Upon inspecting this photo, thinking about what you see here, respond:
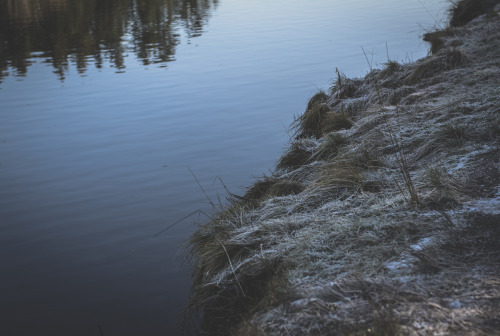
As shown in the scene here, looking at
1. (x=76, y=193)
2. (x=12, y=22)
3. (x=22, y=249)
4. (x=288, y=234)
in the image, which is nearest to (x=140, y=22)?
(x=12, y=22)

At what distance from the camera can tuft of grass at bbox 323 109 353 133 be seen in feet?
26.5

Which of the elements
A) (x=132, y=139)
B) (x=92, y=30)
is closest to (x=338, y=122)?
(x=132, y=139)

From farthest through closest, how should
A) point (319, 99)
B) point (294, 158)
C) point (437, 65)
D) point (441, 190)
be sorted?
point (319, 99), point (437, 65), point (294, 158), point (441, 190)

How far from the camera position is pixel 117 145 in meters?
9.28

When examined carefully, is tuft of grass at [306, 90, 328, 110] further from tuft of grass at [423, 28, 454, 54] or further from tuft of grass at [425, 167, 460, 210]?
tuft of grass at [425, 167, 460, 210]

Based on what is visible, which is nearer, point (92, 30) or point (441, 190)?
point (441, 190)

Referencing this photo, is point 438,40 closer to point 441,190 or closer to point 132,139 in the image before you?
point 132,139

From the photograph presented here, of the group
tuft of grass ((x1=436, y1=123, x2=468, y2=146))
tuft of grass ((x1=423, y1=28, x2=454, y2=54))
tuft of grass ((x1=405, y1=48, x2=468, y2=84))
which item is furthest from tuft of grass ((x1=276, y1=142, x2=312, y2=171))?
tuft of grass ((x1=423, y1=28, x2=454, y2=54))

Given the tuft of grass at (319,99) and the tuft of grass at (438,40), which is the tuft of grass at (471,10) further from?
the tuft of grass at (319,99)

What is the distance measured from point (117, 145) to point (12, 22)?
20.8 meters

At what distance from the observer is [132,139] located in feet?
31.4

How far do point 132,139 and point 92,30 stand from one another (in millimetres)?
15997

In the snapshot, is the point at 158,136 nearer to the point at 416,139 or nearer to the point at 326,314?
the point at 416,139

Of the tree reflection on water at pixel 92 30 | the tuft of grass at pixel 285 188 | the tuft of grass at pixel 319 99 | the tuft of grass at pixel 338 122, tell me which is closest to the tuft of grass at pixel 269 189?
the tuft of grass at pixel 285 188
